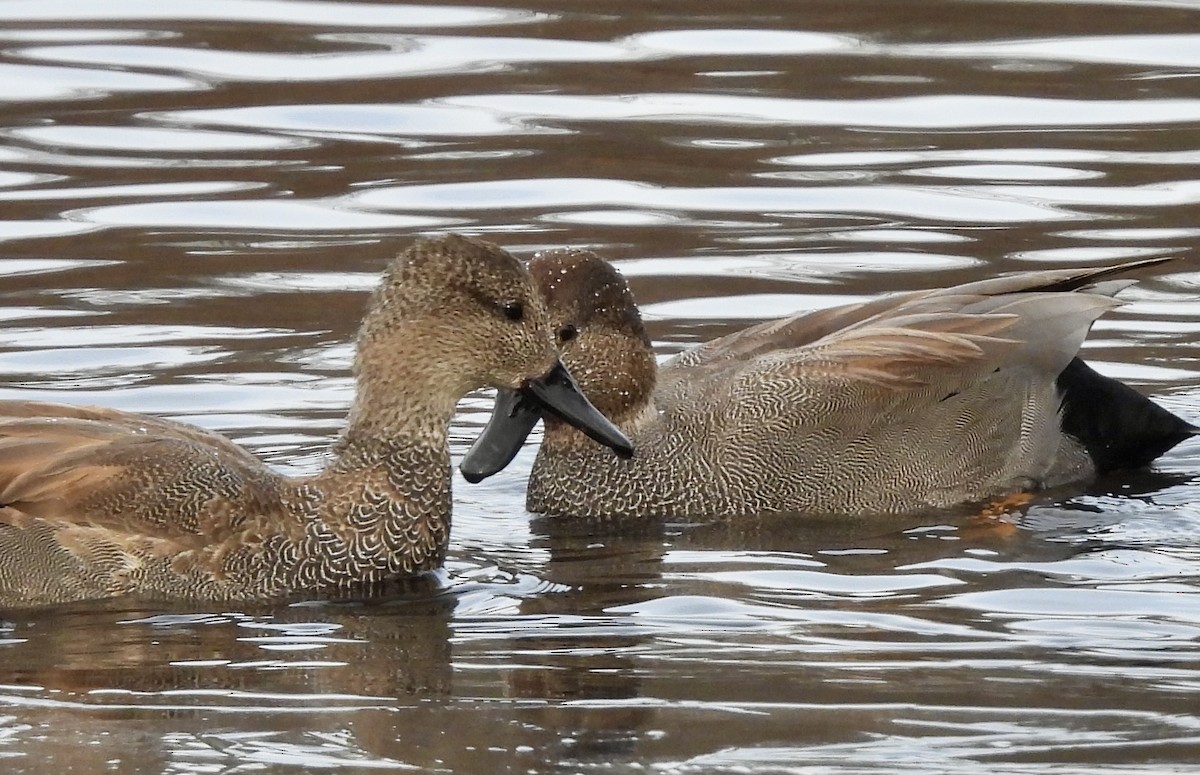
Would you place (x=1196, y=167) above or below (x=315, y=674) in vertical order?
above

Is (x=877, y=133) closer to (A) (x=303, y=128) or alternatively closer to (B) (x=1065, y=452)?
(A) (x=303, y=128)

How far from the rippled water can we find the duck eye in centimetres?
80

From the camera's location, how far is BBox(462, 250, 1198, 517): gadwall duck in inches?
331

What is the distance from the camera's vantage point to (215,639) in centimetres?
675

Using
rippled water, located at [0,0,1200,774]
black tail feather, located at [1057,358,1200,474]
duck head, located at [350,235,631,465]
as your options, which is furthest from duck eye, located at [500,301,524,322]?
black tail feather, located at [1057,358,1200,474]

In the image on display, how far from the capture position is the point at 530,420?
8164 millimetres

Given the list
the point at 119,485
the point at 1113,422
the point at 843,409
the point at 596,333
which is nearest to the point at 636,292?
the point at 596,333

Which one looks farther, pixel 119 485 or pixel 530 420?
pixel 530 420

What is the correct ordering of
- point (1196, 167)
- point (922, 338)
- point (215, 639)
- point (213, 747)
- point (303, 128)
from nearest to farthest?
point (213, 747) → point (215, 639) → point (922, 338) → point (1196, 167) → point (303, 128)

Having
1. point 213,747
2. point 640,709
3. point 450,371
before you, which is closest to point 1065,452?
point 450,371

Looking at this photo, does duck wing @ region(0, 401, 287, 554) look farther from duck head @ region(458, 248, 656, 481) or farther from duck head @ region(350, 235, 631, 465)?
duck head @ region(458, 248, 656, 481)

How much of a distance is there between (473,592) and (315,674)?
1.03 metres

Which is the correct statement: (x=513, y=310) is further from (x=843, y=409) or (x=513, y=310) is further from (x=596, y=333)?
(x=843, y=409)

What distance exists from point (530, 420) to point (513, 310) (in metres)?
0.76
